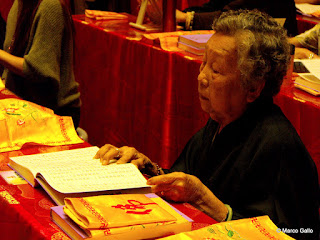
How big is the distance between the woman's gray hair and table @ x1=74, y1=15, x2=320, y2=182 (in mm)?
686

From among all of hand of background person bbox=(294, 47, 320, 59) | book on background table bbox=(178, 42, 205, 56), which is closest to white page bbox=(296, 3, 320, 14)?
hand of background person bbox=(294, 47, 320, 59)

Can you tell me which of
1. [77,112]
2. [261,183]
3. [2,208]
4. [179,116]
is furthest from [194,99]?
[2,208]

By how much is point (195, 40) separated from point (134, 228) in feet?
6.24

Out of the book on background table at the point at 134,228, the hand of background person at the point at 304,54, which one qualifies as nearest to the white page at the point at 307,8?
the hand of background person at the point at 304,54

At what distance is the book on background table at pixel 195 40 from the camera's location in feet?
9.24

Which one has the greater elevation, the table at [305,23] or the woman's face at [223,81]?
the woman's face at [223,81]

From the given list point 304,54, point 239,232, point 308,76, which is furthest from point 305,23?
point 239,232

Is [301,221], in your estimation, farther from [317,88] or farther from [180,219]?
[317,88]

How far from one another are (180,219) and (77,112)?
5.42 ft

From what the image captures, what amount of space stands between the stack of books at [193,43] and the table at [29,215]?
5.16ft

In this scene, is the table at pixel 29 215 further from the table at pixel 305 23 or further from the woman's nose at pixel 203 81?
the table at pixel 305 23

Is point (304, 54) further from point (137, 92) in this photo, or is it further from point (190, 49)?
point (137, 92)

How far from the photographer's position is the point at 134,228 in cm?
107

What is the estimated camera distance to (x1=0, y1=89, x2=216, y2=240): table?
3.77 feet
